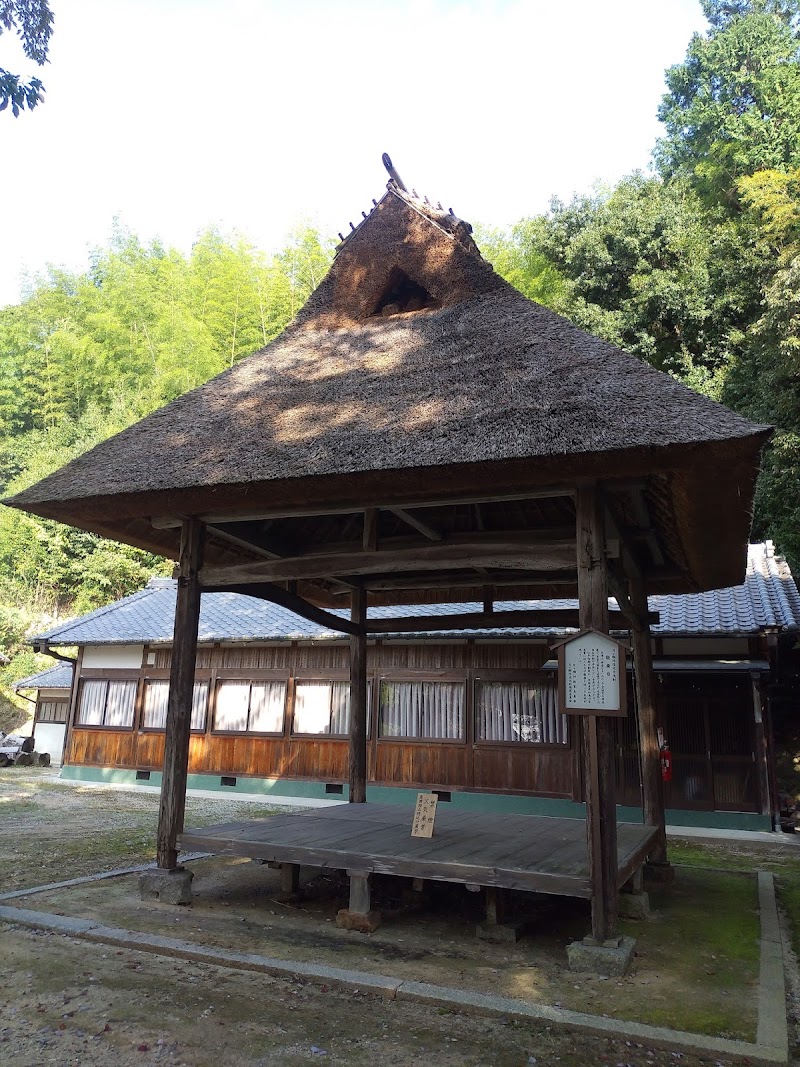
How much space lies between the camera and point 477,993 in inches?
140

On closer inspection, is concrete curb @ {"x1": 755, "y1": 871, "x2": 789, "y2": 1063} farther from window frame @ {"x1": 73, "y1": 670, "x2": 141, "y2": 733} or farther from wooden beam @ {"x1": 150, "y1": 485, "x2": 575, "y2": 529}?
window frame @ {"x1": 73, "y1": 670, "x2": 141, "y2": 733}

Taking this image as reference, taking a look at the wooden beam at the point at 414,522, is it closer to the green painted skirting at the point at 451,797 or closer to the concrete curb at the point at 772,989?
the concrete curb at the point at 772,989

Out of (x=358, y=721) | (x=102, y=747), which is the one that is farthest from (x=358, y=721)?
(x=102, y=747)

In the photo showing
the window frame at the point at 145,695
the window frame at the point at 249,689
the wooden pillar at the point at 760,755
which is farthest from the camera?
the window frame at the point at 145,695

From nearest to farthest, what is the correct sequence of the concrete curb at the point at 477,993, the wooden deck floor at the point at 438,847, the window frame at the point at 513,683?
the concrete curb at the point at 477,993 < the wooden deck floor at the point at 438,847 < the window frame at the point at 513,683

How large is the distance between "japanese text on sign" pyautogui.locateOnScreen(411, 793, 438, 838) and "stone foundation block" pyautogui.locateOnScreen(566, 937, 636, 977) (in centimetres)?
133

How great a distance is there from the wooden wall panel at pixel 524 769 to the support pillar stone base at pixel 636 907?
5.22 metres

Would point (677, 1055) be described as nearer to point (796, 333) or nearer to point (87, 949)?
point (87, 949)

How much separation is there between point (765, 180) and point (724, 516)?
1929cm

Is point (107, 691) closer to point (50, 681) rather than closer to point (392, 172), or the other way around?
point (50, 681)

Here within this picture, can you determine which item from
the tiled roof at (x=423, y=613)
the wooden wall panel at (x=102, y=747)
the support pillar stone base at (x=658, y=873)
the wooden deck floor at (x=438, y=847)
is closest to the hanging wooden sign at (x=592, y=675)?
the wooden deck floor at (x=438, y=847)

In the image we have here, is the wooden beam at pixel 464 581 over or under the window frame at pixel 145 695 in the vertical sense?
over

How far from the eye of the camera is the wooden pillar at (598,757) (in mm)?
3971

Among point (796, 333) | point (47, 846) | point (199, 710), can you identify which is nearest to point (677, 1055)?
point (47, 846)
